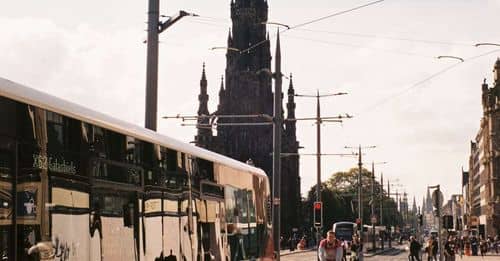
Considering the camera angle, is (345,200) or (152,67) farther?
(345,200)

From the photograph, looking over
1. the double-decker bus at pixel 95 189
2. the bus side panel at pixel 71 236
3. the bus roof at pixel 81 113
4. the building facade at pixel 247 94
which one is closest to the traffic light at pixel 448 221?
the double-decker bus at pixel 95 189

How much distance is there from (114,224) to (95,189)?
0.66 meters

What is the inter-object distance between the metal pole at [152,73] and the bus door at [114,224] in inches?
269

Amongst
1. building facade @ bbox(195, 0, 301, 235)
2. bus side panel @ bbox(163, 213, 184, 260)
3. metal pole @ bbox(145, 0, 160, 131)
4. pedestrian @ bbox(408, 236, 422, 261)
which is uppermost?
building facade @ bbox(195, 0, 301, 235)

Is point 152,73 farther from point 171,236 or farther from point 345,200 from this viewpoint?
point 345,200

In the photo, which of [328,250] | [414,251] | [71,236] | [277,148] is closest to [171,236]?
[71,236]

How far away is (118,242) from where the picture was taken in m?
9.29

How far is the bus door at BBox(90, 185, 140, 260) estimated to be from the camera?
8672 mm

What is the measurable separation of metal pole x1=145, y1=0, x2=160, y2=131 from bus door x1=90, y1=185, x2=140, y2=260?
22.4 ft

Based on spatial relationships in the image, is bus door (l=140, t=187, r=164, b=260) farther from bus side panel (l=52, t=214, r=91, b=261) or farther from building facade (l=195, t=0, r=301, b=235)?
building facade (l=195, t=0, r=301, b=235)

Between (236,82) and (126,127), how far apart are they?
11938cm

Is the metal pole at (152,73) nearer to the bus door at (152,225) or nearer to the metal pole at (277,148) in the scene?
the bus door at (152,225)

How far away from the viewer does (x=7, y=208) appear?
6.98m

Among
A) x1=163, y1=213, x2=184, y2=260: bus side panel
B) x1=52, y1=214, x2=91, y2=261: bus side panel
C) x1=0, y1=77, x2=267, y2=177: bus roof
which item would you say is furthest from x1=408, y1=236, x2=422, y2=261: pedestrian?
x1=52, y1=214, x2=91, y2=261: bus side panel
